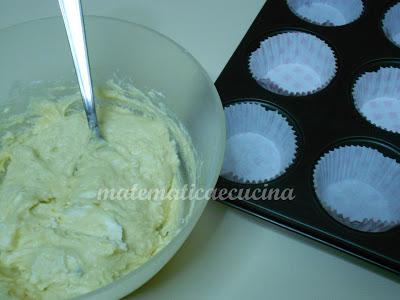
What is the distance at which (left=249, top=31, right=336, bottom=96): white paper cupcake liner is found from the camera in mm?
1235

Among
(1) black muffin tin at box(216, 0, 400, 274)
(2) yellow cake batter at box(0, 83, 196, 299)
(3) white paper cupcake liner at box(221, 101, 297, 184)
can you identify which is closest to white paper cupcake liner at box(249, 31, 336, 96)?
(1) black muffin tin at box(216, 0, 400, 274)

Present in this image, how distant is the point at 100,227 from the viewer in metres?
0.86

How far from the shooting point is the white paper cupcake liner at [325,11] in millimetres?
1375

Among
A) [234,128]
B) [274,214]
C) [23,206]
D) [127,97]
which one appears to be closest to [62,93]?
[127,97]

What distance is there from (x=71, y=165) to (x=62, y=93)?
8.3 inches

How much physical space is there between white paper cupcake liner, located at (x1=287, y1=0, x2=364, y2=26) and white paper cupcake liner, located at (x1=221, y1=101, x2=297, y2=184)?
445mm

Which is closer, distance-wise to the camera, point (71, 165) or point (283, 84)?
point (71, 165)


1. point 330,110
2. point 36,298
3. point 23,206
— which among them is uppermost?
point 330,110

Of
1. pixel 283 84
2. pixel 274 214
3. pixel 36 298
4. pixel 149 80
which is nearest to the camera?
pixel 36 298

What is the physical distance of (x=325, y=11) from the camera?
1410 mm

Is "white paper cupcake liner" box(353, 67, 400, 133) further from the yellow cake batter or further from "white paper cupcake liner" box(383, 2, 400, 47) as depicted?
the yellow cake batter

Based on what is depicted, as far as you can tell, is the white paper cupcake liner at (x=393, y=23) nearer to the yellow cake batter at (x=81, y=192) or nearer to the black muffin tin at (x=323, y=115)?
the black muffin tin at (x=323, y=115)

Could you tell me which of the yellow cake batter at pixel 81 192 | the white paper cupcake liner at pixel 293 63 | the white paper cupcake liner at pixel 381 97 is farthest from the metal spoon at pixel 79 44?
the white paper cupcake liner at pixel 381 97

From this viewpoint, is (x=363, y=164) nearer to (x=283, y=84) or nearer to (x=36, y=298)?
(x=283, y=84)
